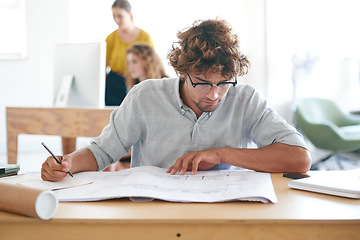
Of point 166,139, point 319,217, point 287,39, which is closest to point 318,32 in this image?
point 287,39

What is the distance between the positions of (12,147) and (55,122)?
0.37 metres

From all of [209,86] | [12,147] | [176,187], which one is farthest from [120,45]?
[176,187]

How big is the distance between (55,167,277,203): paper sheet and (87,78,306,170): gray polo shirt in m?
0.23

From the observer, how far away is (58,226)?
2.36ft

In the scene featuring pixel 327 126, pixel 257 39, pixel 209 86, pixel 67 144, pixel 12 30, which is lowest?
pixel 67 144

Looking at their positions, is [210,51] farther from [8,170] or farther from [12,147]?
[12,147]

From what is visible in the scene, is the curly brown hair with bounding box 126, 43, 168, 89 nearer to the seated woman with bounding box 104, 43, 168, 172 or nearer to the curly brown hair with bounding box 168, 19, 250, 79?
the seated woman with bounding box 104, 43, 168, 172

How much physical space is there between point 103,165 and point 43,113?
56.7 inches

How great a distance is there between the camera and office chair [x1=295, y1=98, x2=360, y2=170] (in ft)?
11.2

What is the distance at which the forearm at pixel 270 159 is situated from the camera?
3.69 feet

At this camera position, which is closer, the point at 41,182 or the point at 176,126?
the point at 41,182

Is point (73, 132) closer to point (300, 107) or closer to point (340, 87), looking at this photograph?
point (300, 107)

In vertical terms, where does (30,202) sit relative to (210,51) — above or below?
below

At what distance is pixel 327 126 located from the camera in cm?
344
